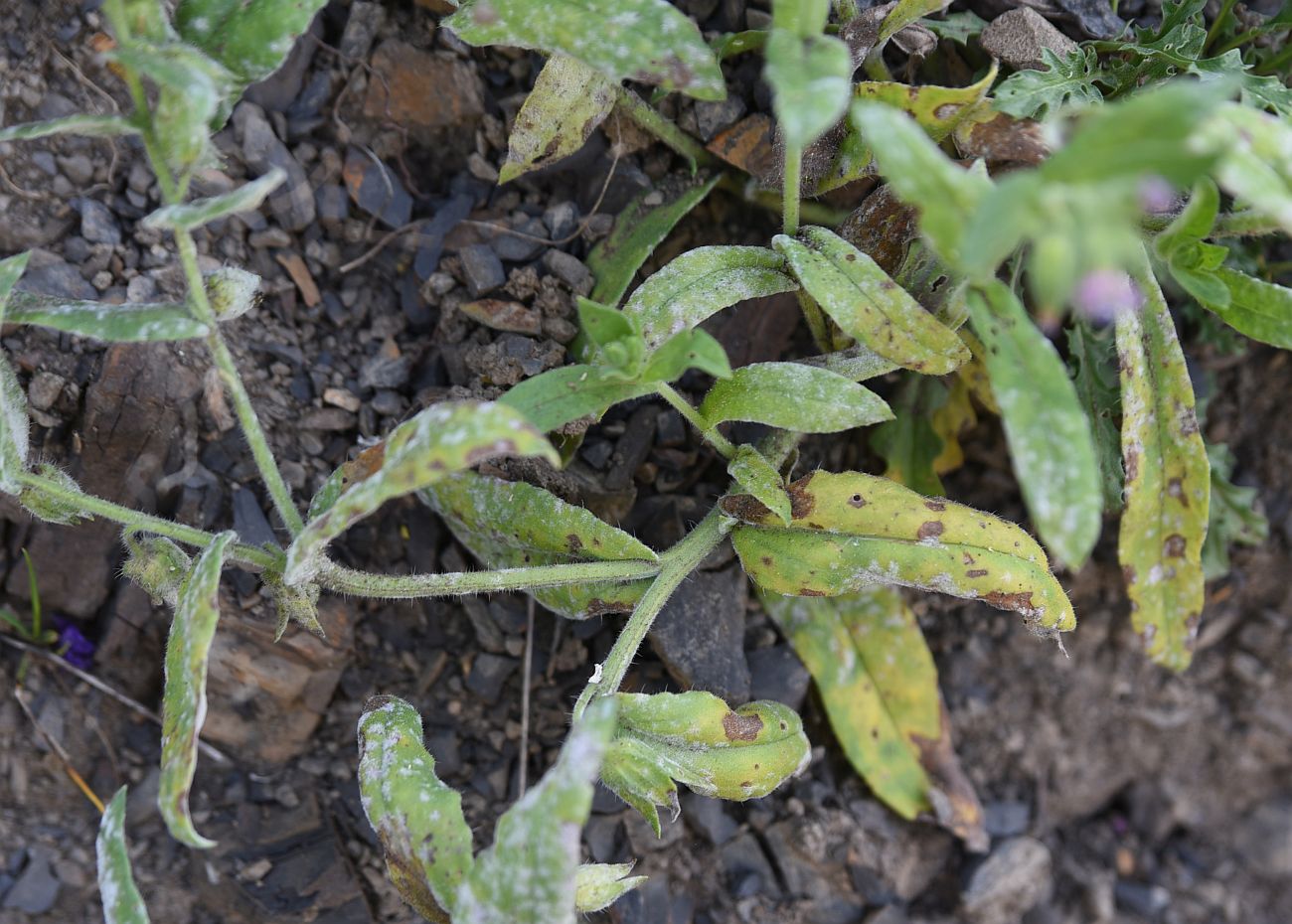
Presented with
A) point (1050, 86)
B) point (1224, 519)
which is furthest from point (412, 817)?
point (1224, 519)

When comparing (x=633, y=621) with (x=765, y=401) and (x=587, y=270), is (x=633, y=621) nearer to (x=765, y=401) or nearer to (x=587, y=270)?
(x=765, y=401)

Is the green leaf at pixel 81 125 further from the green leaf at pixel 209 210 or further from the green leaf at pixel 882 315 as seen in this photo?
the green leaf at pixel 882 315

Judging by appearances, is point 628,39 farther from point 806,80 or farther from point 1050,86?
point 1050,86

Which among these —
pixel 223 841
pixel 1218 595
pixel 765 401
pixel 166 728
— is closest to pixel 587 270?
pixel 765 401

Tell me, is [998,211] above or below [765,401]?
above

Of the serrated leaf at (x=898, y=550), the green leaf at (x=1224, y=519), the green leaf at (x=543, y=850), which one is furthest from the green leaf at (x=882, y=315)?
the green leaf at (x=1224, y=519)
